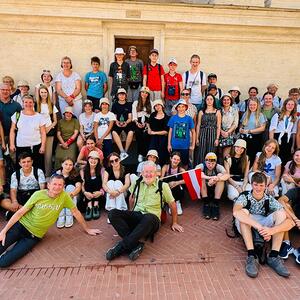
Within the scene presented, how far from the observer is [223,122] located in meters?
6.33

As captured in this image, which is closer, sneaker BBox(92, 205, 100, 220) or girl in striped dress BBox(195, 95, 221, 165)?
sneaker BBox(92, 205, 100, 220)

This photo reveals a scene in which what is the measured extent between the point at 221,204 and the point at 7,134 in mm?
4847

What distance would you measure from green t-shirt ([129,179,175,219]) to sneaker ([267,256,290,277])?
1.70 meters

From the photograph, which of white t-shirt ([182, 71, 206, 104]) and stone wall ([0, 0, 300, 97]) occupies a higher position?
stone wall ([0, 0, 300, 97])

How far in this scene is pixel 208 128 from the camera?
6.22 m

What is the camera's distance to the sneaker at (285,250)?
4.22 meters

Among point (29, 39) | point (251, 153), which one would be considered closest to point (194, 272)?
point (251, 153)

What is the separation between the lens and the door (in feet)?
26.8

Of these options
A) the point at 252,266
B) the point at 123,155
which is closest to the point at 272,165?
the point at 252,266

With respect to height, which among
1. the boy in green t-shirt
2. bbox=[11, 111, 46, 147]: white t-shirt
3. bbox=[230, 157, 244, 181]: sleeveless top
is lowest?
the boy in green t-shirt

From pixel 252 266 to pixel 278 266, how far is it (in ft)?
1.18

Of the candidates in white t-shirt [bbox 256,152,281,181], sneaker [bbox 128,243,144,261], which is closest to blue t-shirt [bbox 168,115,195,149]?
white t-shirt [bbox 256,152,281,181]

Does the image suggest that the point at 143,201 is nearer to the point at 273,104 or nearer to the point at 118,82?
the point at 118,82

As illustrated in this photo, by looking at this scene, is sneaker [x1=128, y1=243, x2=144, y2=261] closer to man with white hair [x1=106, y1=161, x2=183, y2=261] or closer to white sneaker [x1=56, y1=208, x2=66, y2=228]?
man with white hair [x1=106, y1=161, x2=183, y2=261]
